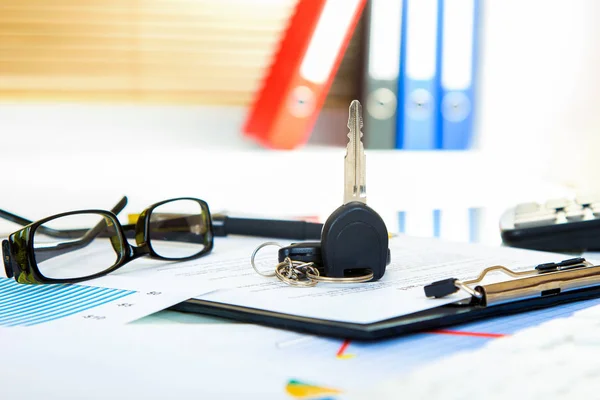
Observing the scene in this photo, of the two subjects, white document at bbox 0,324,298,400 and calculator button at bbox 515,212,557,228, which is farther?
calculator button at bbox 515,212,557,228

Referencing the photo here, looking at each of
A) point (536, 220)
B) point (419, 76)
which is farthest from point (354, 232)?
point (419, 76)

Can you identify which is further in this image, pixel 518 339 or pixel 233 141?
A: pixel 233 141

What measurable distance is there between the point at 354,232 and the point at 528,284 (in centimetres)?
11

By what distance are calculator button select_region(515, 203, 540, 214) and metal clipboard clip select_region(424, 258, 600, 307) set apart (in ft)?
0.87

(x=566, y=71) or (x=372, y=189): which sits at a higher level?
(x=566, y=71)

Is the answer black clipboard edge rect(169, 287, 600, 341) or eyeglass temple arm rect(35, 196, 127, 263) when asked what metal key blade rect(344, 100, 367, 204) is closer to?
black clipboard edge rect(169, 287, 600, 341)

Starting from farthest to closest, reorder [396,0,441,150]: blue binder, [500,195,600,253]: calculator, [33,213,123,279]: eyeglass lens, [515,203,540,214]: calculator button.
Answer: [396,0,441,150]: blue binder → [515,203,540,214]: calculator button → [500,195,600,253]: calculator → [33,213,123,279]: eyeglass lens

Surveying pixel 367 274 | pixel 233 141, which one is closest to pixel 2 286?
pixel 367 274

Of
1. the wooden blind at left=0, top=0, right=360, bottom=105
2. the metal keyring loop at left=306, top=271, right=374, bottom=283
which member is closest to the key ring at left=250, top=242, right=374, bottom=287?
the metal keyring loop at left=306, top=271, right=374, bottom=283

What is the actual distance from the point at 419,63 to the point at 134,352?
1.57m

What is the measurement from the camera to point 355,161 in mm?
458

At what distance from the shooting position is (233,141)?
2125 mm

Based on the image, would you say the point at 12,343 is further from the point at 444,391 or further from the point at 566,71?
the point at 566,71

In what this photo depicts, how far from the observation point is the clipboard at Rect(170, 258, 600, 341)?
0.37m
